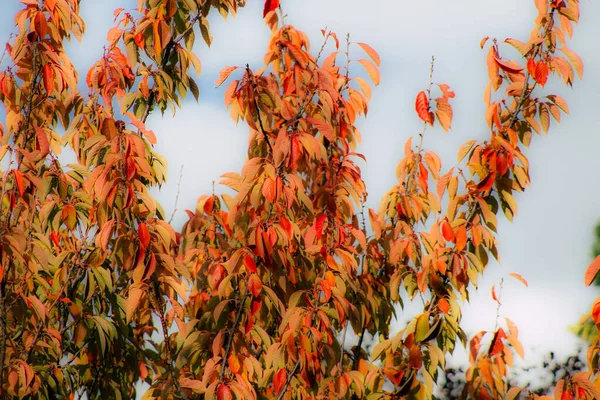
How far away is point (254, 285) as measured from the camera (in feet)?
6.82

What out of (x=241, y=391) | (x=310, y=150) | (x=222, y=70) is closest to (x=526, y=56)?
(x=310, y=150)

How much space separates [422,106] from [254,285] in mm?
977

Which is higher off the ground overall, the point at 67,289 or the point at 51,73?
the point at 51,73

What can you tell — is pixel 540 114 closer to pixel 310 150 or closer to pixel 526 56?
pixel 526 56

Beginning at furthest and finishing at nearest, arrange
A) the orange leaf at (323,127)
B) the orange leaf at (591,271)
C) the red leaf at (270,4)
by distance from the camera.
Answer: the red leaf at (270,4) < the orange leaf at (323,127) < the orange leaf at (591,271)

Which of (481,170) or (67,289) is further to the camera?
(67,289)

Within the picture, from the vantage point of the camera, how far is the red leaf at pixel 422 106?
2.61m

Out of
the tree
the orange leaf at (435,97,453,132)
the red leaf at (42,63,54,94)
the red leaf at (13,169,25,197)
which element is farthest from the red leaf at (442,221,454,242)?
the red leaf at (42,63,54,94)

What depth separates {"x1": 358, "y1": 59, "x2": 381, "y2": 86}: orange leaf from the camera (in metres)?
2.62

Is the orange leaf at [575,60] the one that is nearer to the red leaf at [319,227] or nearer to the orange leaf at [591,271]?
the orange leaf at [591,271]

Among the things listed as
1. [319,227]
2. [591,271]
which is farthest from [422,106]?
[591,271]

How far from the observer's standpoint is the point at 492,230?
2.20 metres

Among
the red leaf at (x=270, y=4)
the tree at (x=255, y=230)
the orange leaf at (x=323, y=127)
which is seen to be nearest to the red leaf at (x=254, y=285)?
the tree at (x=255, y=230)

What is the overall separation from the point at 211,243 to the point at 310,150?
1.06 meters
